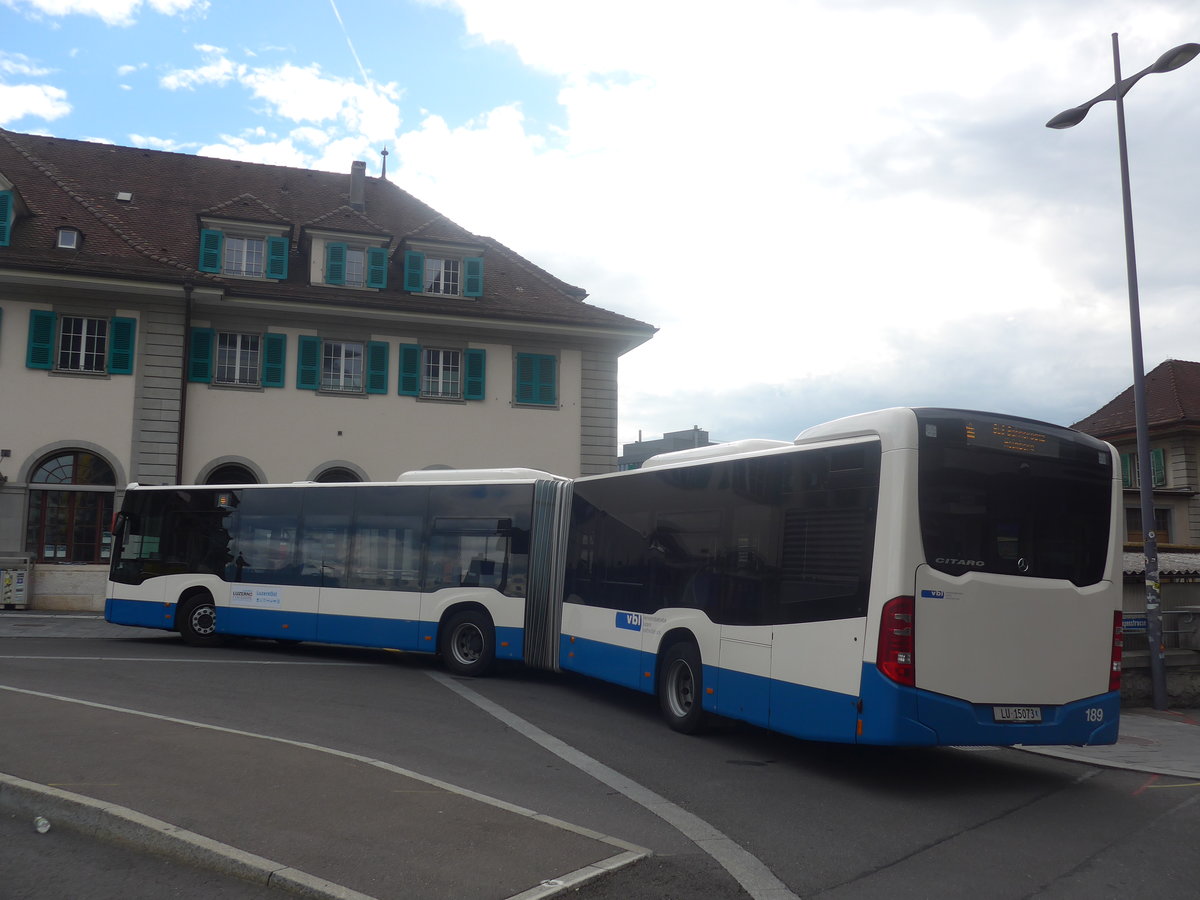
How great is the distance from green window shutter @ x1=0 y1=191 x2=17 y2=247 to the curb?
23667 mm

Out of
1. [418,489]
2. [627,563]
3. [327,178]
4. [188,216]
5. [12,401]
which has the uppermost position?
[327,178]

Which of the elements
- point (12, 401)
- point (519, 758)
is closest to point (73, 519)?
point (12, 401)

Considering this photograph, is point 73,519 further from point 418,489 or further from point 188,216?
point 418,489

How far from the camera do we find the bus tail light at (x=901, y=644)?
26.4 ft

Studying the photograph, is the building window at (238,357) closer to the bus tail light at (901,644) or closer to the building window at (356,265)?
the building window at (356,265)

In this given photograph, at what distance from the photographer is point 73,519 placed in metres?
26.6

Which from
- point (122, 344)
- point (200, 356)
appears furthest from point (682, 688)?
point (122, 344)

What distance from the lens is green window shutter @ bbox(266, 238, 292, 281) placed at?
2911 cm

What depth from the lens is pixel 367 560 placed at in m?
16.5

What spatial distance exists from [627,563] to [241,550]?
8235mm

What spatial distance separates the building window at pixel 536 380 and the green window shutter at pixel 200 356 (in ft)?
26.1

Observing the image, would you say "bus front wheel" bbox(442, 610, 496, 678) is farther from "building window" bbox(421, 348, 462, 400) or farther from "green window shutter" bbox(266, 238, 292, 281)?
"green window shutter" bbox(266, 238, 292, 281)

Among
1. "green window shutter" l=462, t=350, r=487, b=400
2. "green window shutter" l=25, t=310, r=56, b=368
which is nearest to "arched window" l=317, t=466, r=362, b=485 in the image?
"green window shutter" l=462, t=350, r=487, b=400

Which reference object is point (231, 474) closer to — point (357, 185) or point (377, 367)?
point (377, 367)
